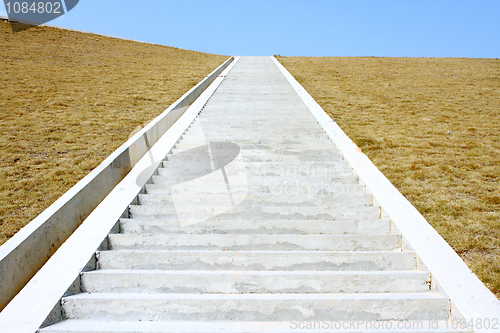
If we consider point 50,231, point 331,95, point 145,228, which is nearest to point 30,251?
point 50,231

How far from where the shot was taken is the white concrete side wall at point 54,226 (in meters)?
2.85

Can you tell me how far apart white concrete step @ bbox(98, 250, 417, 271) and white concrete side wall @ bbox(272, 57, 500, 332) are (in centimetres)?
22

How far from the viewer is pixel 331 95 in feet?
36.3

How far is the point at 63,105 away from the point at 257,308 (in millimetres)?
8097

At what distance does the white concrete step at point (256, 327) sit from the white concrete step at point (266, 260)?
1.87ft

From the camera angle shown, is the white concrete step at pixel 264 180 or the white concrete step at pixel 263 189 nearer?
the white concrete step at pixel 263 189

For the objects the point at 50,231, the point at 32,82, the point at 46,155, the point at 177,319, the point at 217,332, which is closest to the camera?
the point at 217,332

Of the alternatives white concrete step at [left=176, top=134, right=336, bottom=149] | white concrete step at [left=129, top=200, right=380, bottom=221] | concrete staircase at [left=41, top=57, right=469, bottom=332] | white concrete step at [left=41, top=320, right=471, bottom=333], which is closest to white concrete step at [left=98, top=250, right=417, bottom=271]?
concrete staircase at [left=41, top=57, right=469, bottom=332]

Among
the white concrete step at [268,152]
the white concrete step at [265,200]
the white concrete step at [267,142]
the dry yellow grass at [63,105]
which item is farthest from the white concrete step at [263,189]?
the white concrete step at [267,142]

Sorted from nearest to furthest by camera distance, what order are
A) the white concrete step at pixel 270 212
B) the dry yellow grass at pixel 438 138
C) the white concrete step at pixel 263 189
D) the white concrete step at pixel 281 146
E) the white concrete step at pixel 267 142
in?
the dry yellow grass at pixel 438 138 → the white concrete step at pixel 270 212 → the white concrete step at pixel 263 189 → the white concrete step at pixel 281 146 → the white concrete step at pixel 267 142

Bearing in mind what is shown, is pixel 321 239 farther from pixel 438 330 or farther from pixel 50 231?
pixel 50 231

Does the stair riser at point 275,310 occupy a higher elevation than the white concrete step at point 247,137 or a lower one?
lower

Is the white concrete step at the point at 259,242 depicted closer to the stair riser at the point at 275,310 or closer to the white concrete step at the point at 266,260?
the white concrete step at the point at 266,260

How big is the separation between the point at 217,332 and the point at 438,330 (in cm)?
160
